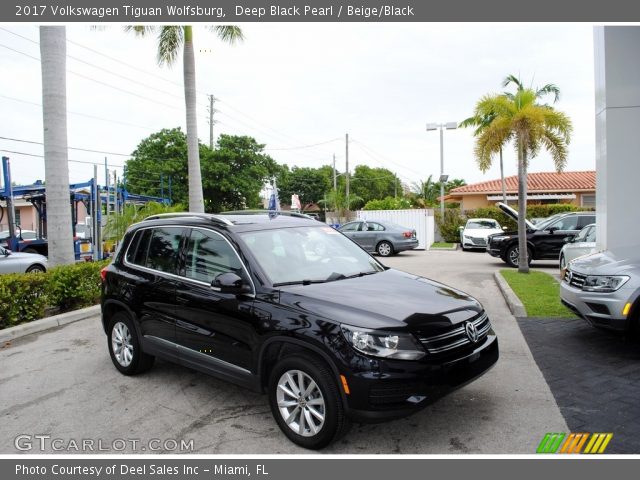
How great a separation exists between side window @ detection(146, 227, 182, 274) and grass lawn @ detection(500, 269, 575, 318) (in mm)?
5442

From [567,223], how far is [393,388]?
13551mm

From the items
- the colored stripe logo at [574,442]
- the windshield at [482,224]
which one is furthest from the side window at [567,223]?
the colored stripe logo at [574,442]

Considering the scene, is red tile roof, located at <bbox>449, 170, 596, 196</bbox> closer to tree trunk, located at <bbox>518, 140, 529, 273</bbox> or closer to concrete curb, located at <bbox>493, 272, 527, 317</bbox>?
tree trunk, located at <bbox>518, 140, 529, 273</bbox>

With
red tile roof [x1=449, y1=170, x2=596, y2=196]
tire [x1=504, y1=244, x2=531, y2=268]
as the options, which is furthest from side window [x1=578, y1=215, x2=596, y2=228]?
red tile roof [x1=449, y1=170, x2=596, y2=196]

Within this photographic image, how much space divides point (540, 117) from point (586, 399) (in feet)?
30.6

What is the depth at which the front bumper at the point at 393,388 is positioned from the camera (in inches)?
134

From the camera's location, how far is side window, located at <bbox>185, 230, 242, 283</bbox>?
14.7ft

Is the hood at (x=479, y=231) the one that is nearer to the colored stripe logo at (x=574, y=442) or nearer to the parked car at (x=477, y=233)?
the parked car at (x=477, y=233)

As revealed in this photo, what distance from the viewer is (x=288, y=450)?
12.2ft

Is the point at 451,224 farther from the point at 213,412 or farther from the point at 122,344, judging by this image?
the point at 213,412

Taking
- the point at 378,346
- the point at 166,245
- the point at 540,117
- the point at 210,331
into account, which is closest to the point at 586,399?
the point at 378,346

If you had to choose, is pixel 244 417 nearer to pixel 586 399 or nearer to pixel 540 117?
pixel 586 399

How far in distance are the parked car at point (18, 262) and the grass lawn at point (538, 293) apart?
11.3 meters

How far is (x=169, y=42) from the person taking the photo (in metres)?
14.5
